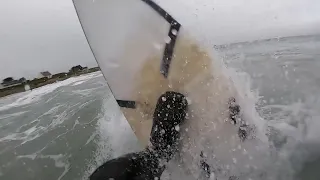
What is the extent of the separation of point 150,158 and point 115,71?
0.51 metres

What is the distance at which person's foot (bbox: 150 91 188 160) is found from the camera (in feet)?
6.80

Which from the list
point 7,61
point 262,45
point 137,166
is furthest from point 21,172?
point 262,45

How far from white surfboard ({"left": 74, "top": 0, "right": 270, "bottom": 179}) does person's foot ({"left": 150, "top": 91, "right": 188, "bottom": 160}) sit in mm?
36

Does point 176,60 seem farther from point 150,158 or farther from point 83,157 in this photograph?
point 83,157

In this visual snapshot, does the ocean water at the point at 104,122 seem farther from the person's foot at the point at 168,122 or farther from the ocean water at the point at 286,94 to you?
the person's foot at the point at 168,122

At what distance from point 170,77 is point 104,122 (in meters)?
1.38

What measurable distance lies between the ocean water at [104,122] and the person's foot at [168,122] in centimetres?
35

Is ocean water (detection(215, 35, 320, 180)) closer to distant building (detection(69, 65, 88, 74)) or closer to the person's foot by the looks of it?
the person's foot

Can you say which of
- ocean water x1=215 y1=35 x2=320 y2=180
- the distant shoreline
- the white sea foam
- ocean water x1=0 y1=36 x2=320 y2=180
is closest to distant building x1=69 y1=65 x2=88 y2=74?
the distant shoreline

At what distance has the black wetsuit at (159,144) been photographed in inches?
80.6

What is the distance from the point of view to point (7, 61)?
4.96m

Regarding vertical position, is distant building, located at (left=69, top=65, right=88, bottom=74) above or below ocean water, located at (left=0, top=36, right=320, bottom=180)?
above

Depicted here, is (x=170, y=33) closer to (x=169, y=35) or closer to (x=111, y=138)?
(x=169, y=35)

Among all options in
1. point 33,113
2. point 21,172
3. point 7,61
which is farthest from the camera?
point 7,61
